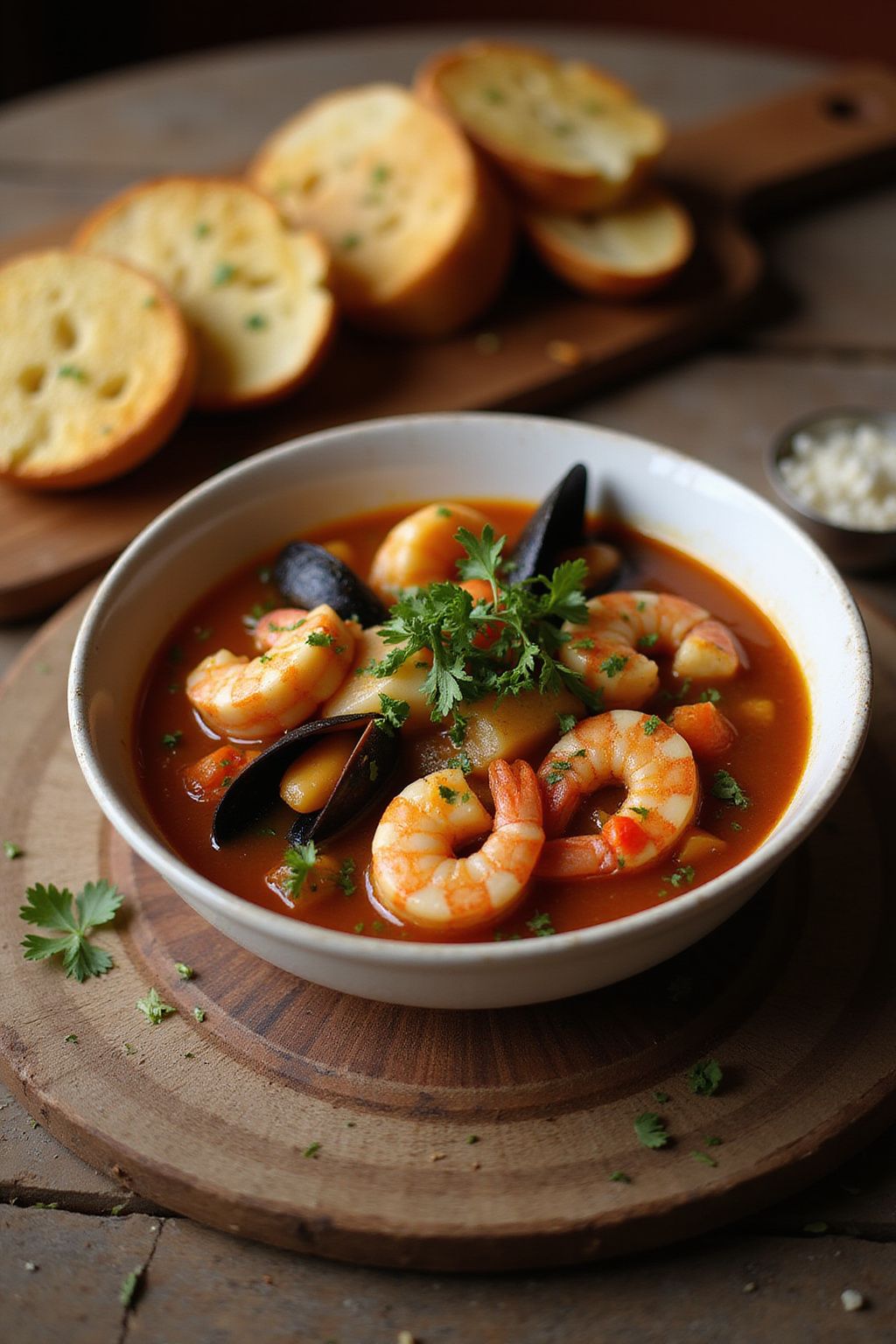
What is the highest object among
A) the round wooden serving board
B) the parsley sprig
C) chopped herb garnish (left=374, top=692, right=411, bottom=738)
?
the parsley sprig

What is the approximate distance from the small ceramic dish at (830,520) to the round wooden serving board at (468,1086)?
4.65 feet

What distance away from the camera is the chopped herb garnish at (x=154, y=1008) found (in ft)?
9.16

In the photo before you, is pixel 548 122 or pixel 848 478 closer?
pixel 848 478

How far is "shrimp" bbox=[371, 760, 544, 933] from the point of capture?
8.38ft

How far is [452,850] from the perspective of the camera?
2721 mm

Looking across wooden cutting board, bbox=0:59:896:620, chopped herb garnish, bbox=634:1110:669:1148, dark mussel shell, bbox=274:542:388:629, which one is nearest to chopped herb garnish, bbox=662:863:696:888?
chopped herb garnish, bbox=634:1110:669:1148

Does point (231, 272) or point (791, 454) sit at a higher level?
point (231, 272)

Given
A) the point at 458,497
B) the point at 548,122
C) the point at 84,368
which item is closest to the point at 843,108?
the point at 548,122

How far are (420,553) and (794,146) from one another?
12.5ft

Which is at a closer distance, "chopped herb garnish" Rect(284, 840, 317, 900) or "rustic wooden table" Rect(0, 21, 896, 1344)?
"rustic wooden table" Rect(0, 21, 896, 1344)

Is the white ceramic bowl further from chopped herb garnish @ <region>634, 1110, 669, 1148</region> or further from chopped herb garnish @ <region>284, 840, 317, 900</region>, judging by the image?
chopped herb garnish @ <region>634, 1110, 669, 1148</region>

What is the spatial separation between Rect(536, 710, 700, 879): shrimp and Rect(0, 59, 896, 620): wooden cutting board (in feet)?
6.71

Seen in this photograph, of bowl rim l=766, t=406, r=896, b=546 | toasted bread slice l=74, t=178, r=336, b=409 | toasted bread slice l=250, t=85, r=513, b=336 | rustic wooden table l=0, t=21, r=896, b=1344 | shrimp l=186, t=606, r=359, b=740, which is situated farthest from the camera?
toasted bread slice l=250, t=85, r=513, b=336

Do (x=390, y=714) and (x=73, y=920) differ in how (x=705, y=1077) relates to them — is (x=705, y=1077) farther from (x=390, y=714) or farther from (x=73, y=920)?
(x=73, y=920)
